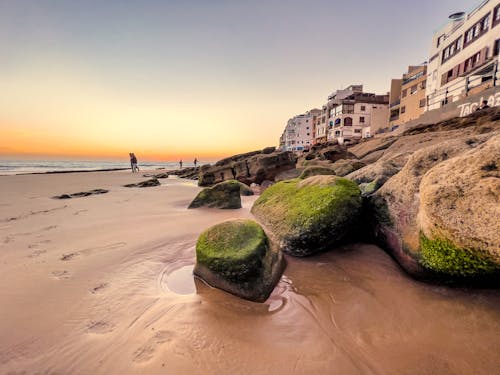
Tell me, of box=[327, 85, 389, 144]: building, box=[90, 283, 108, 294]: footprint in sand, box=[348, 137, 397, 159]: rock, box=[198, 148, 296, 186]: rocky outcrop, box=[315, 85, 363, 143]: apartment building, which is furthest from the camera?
box=[315, 85, 363, 143]: apartment building

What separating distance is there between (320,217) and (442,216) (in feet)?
4.68

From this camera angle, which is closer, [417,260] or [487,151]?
[487,151]

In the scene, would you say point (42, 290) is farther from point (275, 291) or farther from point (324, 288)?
point (324, 288)

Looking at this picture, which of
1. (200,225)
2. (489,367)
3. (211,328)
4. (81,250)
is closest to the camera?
(489,367)

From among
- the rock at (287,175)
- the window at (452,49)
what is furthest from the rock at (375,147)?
the window at (452,49)

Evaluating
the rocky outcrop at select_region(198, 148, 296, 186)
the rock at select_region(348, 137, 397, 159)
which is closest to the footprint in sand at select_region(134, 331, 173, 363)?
the rocky outcrop at select_region(198, 148, 296, 186)

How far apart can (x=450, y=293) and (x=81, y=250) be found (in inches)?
211

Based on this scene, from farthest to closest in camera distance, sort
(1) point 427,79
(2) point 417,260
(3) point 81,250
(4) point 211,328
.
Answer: (1) point 427,79, (3) point 81,250, (2) point 417,260, (4) point 211,328

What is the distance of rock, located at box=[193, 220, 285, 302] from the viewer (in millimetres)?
2666

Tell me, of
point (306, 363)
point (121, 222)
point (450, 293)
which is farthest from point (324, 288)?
point (121, 222)

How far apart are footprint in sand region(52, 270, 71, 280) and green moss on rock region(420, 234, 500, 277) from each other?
15.0 ft

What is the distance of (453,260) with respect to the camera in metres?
2.33

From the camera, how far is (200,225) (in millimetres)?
5484

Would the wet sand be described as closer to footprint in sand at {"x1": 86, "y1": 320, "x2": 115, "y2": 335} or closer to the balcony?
footprint in sand at {"x1": 86, "y1": 320, "x2": 115, "y2": 335}
